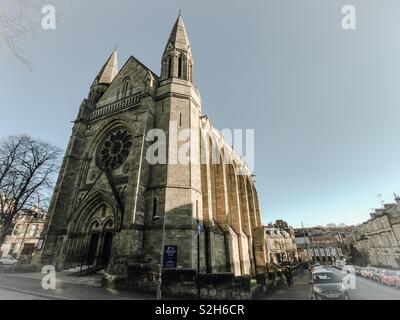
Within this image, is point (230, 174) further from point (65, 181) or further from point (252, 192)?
point (65, 181)

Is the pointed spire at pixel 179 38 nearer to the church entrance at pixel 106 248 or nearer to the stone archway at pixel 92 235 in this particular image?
the stone archway at pixel 92 235

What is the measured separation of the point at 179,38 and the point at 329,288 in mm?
24236

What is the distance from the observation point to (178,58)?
21.5 meters

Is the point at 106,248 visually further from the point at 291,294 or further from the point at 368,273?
the point at 368,273

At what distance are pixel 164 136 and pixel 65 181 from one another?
32.8 feet

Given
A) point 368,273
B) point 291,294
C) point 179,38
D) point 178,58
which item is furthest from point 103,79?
point 368,273

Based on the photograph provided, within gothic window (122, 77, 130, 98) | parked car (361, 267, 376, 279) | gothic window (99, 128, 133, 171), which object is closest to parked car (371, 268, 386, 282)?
parked car (361, 267, 376, 279)

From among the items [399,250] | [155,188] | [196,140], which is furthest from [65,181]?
[399,250]

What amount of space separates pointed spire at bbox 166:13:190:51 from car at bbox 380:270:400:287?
27861mm

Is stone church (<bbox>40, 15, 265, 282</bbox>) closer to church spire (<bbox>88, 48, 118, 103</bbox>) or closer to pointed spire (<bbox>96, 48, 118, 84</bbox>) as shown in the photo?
church spire (<bbox>88, 48, 118, 103</bbox>)

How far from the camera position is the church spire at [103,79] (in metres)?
25.8

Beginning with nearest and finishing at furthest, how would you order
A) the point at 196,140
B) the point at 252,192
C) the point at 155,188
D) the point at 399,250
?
1. the point at 155,188
2. the point at 196,140
3. the point at 252,192
4. the point at 399,250
